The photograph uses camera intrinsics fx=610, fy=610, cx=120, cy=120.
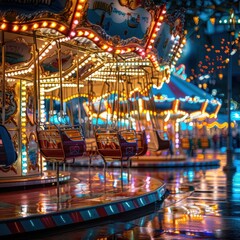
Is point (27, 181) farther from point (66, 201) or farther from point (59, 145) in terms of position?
point (66, 201)

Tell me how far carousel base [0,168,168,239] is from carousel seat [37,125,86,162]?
65 centimetres

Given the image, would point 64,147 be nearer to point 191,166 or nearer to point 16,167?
point 16,167

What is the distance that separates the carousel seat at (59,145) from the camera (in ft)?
38.1

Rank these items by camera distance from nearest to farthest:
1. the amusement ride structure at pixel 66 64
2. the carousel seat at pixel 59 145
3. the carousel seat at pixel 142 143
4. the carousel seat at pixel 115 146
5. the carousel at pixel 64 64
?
the carousel at pixel 64 64
the amusement ride structure at pixel 66 64
the carousel seat at pixel 59 145
the carousel seat at pixel 115 146
the carousel seat at pixel 142 143

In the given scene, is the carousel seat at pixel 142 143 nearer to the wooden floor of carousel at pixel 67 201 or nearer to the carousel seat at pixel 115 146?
the wooden floor of carousel at pixel 67 201

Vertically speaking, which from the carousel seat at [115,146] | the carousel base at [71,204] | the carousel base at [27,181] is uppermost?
the carousel seat at [115,146]

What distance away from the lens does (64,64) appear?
656 inches

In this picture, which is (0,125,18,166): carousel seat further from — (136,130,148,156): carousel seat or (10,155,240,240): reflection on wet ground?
(136,130,148,156): carousel seat

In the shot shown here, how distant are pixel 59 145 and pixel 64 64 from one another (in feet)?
17.7

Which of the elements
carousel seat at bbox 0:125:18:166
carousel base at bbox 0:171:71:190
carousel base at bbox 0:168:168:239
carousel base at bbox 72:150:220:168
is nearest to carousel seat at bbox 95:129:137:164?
carousel base at bbox 0:168:168:239

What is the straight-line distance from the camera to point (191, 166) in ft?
91.0

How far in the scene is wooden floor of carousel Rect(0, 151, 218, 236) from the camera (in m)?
9.62

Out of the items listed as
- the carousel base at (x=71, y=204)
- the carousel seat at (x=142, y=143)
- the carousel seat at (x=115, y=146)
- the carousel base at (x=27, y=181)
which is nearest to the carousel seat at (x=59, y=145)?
the carousel base at (x=71, y=204)

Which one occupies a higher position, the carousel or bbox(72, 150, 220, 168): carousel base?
the carousel
